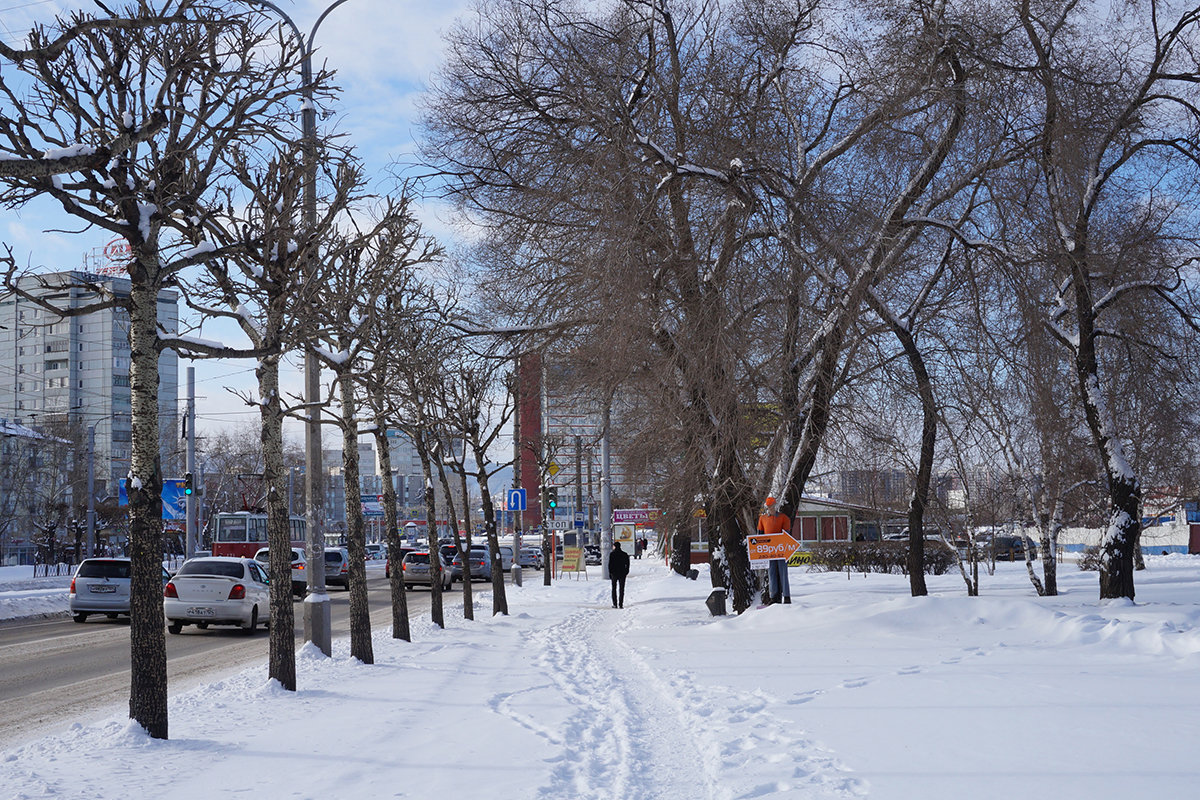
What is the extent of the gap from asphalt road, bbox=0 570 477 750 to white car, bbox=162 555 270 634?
0.41m

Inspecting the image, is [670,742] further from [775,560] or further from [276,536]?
[775,560]

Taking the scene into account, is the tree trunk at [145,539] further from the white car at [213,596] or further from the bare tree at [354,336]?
the white car at [213,596]

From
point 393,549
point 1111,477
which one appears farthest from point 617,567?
point 1111,477

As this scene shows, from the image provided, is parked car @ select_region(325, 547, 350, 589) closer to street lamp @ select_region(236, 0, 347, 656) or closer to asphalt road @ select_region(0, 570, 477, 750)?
asphalt road @ select_region(0, 570, 477, 750)

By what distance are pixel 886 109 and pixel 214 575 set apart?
57.4 feet

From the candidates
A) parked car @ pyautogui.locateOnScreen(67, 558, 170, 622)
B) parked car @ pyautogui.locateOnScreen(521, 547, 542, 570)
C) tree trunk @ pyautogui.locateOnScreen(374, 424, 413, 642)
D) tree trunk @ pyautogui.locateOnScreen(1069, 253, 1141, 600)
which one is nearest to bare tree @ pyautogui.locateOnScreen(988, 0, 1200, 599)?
tree trunk @ pyautogui.locateOnScreen(1069, 253, 1141, 600)

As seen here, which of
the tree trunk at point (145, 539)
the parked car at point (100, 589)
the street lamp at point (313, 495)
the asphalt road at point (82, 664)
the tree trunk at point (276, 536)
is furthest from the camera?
the parked car at point (100, 589)

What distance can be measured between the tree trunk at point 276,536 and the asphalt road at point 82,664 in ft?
6.62

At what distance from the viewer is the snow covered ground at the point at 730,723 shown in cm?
658

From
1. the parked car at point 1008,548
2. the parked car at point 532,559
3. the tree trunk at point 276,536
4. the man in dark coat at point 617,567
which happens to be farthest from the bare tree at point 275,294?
the parked car at point 532,559

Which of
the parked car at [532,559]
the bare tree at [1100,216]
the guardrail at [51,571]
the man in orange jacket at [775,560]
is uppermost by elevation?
the bare tree at [1100,216]

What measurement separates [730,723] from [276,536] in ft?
18.6

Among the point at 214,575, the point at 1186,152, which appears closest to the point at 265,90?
the point at 1186,152

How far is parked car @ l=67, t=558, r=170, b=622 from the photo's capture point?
88.9 feet
